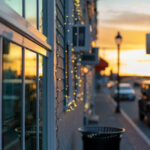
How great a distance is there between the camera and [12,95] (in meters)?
4.02

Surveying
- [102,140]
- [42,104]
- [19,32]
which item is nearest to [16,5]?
[19,32]

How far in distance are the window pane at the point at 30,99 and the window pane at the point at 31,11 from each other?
0.33 m

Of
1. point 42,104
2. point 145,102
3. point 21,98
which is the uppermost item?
point 21,98

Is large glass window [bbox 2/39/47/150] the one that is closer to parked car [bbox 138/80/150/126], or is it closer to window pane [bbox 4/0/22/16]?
Answer: window pane [bbox 4/0/22/16]

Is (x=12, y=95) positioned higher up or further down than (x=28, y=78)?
further down

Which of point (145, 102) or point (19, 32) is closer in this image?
point (19, 32)

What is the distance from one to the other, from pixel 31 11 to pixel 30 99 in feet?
3.07

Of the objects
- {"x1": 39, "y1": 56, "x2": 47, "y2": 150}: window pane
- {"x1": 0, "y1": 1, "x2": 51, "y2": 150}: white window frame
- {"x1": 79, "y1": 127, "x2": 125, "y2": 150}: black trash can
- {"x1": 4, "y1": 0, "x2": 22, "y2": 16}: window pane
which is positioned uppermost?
{"x1": 4, "y1": 0, "x2": 22, "y2": 16}: window pane

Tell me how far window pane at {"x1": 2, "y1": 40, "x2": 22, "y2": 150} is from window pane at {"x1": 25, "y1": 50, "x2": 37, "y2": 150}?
0.14 m

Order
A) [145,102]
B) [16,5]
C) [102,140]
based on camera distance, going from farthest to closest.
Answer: [145,102] → [102,140] → [16,5]

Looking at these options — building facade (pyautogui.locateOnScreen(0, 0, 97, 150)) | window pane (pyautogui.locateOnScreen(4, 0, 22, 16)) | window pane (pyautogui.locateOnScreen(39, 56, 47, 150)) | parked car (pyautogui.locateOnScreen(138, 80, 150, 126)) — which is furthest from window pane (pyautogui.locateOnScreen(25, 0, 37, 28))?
parked car (pyautogui.locateOnScreen(138, 80, 150, 126))

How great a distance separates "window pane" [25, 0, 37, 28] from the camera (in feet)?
12.8

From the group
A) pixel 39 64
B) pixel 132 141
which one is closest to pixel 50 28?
pixel 39 64

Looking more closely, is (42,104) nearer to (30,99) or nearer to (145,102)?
(30,99)
